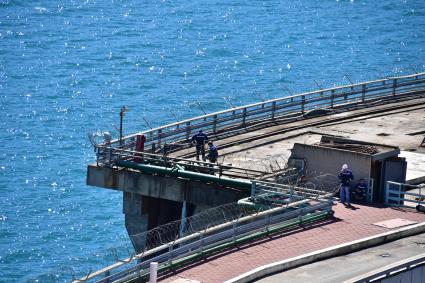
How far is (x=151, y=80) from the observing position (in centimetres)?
13738

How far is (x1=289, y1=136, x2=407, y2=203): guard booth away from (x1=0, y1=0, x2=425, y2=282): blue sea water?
17584mm

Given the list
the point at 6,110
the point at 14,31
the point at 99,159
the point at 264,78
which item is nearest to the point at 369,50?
the point at 264,78

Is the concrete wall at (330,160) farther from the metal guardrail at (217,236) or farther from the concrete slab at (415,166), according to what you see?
the concrete slab at (415,166)

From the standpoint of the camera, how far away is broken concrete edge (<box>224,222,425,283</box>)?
52.5 meters

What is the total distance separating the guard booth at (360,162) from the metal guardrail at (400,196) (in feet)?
0.94

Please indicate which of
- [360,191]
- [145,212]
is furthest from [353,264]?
[145,212]

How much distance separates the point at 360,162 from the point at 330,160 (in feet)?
4.53

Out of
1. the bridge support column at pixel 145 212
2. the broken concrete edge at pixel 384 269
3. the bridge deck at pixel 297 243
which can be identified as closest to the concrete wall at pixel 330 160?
the bridge deck at pixel 297 243

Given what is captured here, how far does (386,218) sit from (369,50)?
98.9m

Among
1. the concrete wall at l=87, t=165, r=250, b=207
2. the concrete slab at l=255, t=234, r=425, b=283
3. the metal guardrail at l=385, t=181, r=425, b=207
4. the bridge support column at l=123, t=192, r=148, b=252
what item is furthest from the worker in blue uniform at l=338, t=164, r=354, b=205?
the bridge support column at l=123, t=192, r=148, b=252

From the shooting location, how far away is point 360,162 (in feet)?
205

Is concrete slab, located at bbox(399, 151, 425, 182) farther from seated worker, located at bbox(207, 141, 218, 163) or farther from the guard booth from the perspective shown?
seated worker, located at bbox(207, 141, 218, 163)

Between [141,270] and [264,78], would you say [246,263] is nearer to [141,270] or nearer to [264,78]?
[141,270]

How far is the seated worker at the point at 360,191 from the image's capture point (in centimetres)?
6225
